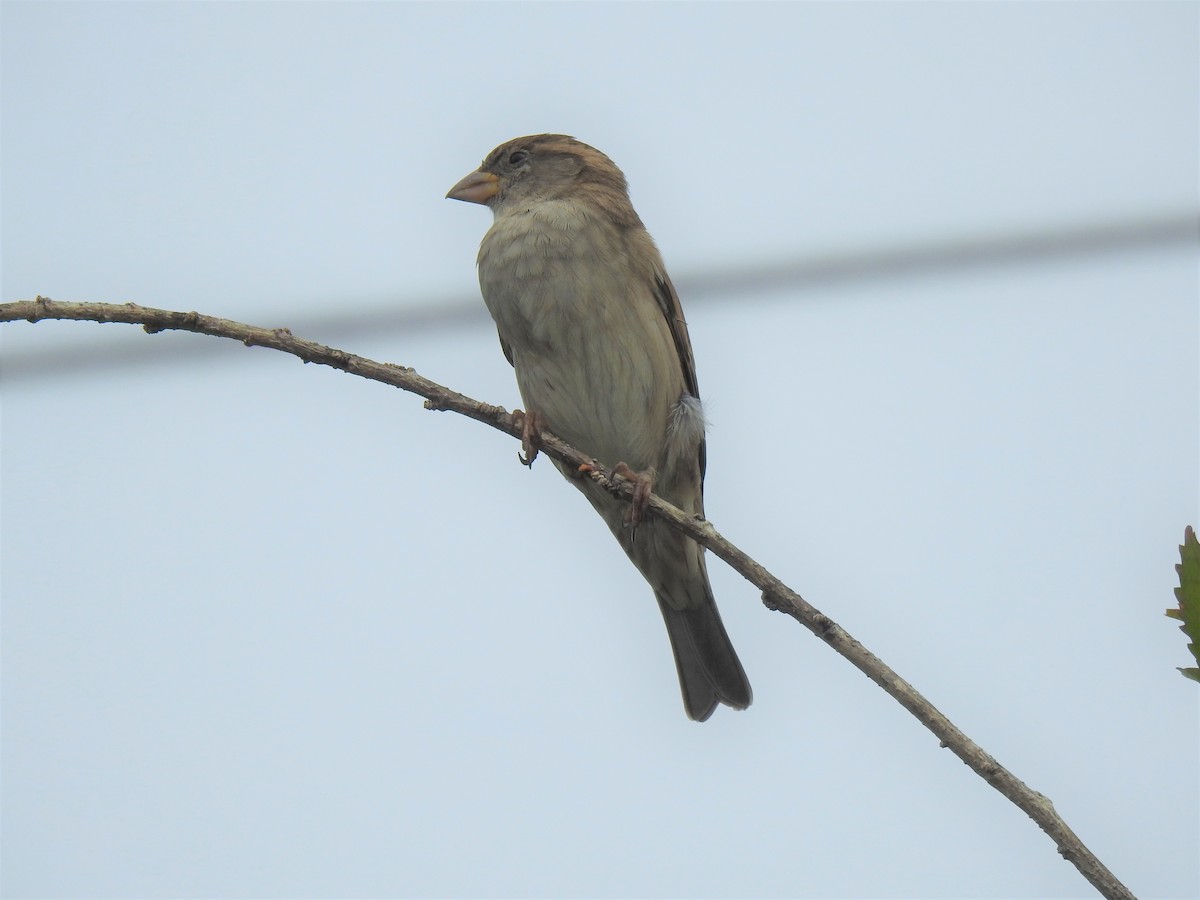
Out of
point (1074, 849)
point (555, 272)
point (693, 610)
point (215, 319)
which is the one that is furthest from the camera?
point (693, 610)

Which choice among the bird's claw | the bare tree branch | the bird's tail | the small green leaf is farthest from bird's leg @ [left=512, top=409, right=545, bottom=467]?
the small green leaf

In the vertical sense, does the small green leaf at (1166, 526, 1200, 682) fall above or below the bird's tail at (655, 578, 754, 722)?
below

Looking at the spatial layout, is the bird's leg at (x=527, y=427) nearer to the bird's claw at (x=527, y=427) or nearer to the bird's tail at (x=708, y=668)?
the bird's claw at (x=527, y=427)

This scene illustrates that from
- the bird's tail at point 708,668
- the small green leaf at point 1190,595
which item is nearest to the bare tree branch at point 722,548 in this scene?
the small green leaf at point 1190,595

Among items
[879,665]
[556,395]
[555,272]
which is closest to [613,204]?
[555,272]

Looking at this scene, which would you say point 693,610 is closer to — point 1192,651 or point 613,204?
point 613,204

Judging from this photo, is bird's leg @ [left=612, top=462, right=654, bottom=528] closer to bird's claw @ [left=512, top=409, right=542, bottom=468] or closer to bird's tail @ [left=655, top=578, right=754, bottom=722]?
bird's claw @ [left=512, top=409, right=542, bottom=468]
